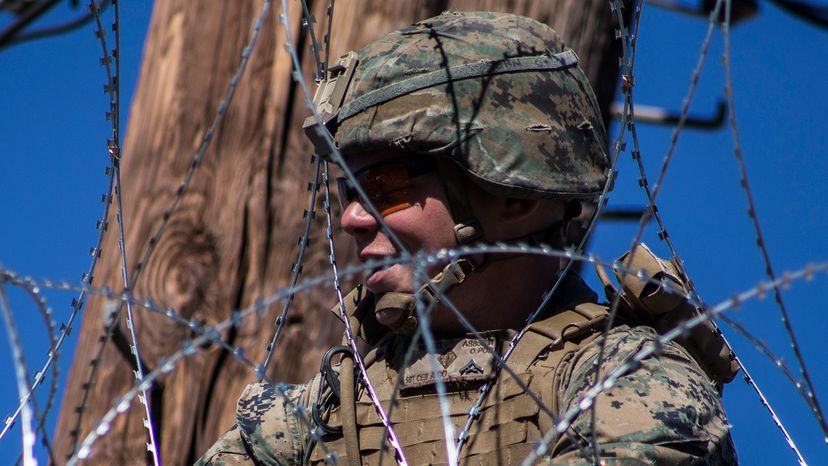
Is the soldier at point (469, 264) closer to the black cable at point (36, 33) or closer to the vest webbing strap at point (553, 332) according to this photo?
the vest webbing strap at point (553, 332)

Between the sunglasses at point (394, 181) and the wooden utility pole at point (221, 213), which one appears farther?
the wooden utility pole at point (221, 213)

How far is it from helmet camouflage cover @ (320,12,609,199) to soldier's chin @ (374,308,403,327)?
1.28ft

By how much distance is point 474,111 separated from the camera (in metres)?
3.76

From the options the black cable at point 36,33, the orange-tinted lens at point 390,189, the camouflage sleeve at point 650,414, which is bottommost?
the camouflage sleeve at point 650,414

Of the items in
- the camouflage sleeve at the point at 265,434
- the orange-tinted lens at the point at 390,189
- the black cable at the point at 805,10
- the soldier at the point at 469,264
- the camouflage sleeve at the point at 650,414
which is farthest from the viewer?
the black cable at the point at 805,10

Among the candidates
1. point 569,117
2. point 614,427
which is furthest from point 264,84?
point 614,427

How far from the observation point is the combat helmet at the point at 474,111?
3.71 metres

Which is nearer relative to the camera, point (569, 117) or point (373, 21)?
point (569, 117)

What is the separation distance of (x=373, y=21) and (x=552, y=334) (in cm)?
227

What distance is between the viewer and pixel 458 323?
12.4 ft

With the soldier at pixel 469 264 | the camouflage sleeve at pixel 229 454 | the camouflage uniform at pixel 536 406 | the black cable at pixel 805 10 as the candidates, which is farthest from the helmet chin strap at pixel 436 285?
the black cable at pixel 805 10

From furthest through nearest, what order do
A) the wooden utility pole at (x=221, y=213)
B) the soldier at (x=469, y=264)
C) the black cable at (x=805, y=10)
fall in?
1. the black cable at (x=805, y=10)
2. the wooden utility pole at (x=221, y=213)
3. the soldier at (x=469, y=264)

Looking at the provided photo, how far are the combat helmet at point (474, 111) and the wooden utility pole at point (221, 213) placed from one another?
1617mm

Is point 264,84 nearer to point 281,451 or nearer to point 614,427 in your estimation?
point 281,451
